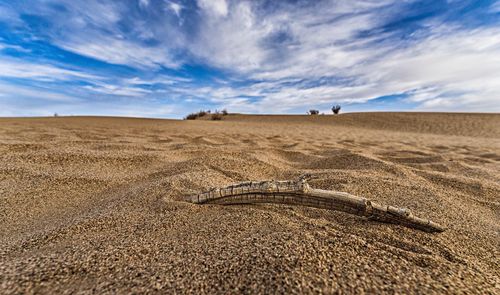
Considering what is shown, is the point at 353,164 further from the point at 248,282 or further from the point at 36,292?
the point at 36,292

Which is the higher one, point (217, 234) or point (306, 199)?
point (306, 199)

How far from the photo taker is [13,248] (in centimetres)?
131

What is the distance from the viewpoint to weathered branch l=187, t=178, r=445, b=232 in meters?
1.50

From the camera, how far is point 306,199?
1607mm

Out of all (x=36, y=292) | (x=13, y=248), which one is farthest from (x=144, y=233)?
(x=13, y=248)

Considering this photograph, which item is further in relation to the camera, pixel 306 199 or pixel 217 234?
pixel 306 199

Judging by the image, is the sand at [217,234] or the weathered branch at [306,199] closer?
the sand at [217,234]

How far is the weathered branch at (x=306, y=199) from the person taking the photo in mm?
1504

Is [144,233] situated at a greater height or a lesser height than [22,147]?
lesser

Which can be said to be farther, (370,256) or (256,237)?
(256,237)

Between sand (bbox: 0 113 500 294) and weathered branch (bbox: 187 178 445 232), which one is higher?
weathered branch (bbox: 187 178 445 232)

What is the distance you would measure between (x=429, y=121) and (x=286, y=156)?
1186 centimetres

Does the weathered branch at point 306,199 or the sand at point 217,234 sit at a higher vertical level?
the weathered branch at point 306,199

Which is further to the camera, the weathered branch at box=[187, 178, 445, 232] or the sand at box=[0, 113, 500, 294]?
the weathered branch at box=[187, 178, 445, 232]
